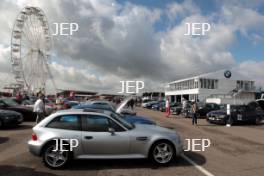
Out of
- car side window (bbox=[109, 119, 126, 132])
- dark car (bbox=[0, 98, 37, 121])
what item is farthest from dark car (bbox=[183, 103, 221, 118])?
car side window (bbox=[109, 119, 126, 132])

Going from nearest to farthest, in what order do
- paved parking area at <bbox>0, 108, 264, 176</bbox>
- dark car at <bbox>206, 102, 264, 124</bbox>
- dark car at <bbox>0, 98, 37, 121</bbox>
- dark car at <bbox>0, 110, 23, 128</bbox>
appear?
paved parking area at <bbox>0, 108, 264, 176</bbox>, dark car at <bbox>0, 110, 23, 128</bbox>, dark car at <bbox>0, 98, 37, 121</bbox>, dark car at <bbox>206, 102, 264, 124</bbox>

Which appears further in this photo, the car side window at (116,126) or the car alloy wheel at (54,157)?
the car side window at (116,126)

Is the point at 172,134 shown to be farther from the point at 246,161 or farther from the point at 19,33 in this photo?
the point at 19,33

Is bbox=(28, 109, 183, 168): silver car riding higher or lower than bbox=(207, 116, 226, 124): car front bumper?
higher

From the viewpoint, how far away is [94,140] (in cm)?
705

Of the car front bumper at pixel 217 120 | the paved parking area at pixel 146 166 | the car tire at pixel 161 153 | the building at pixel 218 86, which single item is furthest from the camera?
the building at pixel 218 86

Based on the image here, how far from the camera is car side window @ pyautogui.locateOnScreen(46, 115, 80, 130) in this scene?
23.8 feet

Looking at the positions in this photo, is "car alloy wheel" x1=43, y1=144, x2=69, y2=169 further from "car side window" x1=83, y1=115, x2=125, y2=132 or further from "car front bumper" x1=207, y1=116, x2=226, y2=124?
"car front bumper" x1=207, y1=116, x2=226, y2=124

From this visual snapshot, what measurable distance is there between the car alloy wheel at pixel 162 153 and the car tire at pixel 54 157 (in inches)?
81.6

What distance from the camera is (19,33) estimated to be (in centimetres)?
3962

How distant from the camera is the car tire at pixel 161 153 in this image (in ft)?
24.1

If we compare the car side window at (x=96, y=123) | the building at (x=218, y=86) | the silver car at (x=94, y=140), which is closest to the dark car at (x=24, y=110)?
the silver car at (x=94, y=140)

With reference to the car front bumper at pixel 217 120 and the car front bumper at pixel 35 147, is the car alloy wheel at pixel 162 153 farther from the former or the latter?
the car front bumper at pixel 217 120

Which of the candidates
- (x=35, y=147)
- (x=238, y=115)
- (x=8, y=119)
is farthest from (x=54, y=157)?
(x=238, y=115)
